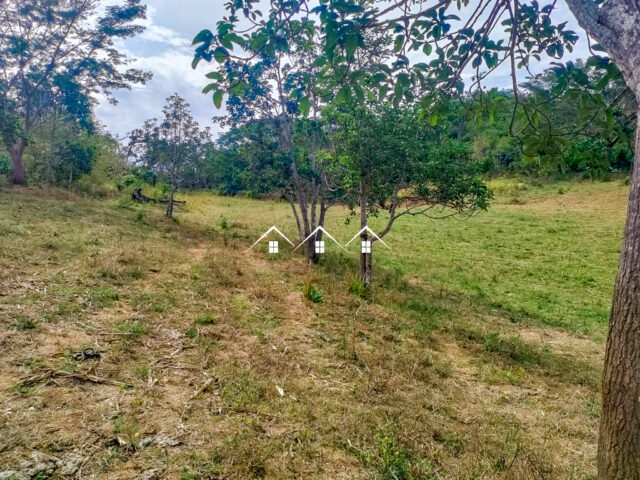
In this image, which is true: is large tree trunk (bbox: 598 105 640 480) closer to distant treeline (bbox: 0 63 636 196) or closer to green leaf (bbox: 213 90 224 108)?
distant treeline (bbox: 0 63 636 196)

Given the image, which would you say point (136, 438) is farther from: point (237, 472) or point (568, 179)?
point (568, 179)

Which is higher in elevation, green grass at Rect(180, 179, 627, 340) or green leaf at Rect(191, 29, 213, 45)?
green leaf at Rect(191, 29, 213, 45)

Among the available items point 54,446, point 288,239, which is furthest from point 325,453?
point 288,239

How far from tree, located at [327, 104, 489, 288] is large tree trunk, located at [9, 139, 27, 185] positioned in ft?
64.0

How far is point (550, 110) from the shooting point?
2.94 meters

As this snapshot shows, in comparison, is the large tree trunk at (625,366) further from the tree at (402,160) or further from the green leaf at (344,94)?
the tree at (402,160)

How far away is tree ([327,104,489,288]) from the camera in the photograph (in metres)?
8.73

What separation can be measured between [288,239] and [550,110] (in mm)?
12878

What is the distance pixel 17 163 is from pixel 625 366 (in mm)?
26148

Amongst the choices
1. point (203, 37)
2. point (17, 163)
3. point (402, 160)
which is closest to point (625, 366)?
point (203, 37)

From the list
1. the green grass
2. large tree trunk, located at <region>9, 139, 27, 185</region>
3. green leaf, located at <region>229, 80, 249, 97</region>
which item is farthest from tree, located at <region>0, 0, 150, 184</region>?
green leaf, located at <region>229, 80, 249, 97</region>

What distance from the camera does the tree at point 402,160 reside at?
8.73m

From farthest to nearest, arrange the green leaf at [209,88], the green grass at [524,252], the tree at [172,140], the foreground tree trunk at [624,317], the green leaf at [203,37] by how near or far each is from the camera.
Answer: the tree at [172,140]
the green grass at [524,252]
the green leaf at [209,88]
the green leaf at [203,37]
the foreground tree trunk at [624,317]

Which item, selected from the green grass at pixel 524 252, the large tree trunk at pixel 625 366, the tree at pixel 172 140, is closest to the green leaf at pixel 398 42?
the large tree trunk at pixel 625 366
